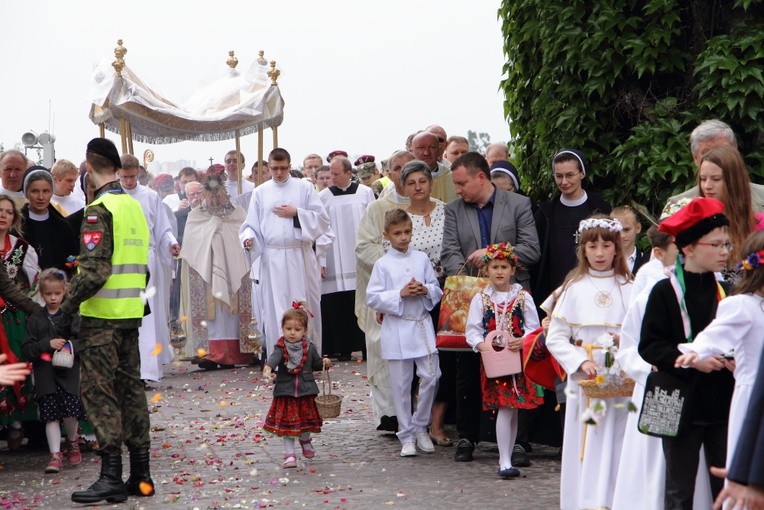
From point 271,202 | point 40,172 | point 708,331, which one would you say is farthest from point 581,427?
point 271,202

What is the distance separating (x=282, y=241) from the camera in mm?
14781

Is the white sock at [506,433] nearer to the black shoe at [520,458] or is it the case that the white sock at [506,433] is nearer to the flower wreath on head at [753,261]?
the black shoe at [520,458]

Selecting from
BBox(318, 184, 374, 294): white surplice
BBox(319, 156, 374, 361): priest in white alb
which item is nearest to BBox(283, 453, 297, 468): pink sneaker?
BBox(319, 156, 374, 361): priest in white alb

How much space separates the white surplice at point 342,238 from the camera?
54.2 ft

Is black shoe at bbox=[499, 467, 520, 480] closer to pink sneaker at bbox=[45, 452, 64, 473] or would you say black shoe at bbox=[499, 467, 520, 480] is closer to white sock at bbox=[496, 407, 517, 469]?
white sock at bbox=[496, 407, 517, 469]

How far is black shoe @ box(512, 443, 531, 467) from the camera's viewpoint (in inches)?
355

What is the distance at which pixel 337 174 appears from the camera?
16375 millimetres

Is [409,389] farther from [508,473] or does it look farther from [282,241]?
[282,241]

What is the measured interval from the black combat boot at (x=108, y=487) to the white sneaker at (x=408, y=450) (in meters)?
2.19

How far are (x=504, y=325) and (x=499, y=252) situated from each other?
0.50 meters

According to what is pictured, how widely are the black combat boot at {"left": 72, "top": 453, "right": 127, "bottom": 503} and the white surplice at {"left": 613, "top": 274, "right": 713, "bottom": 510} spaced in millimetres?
3202

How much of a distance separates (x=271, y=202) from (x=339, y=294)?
238 centimetres

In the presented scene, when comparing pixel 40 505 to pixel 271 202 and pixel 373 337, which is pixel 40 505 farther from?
pixel 271 202

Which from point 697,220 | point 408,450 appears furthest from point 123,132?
point 697,220
